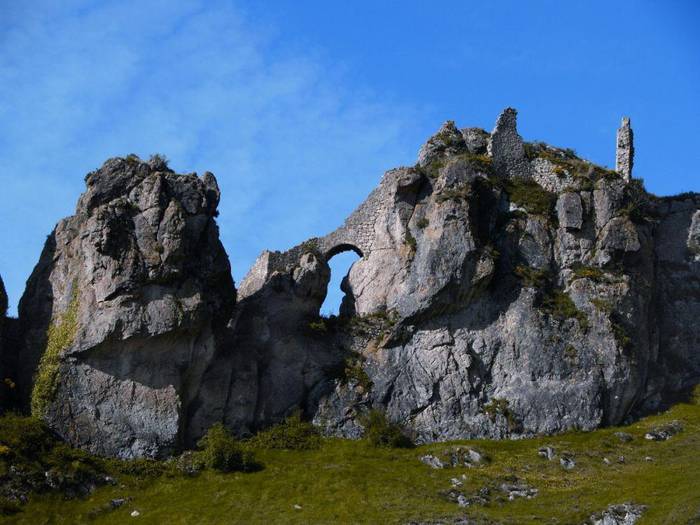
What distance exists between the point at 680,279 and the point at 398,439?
16989 mm

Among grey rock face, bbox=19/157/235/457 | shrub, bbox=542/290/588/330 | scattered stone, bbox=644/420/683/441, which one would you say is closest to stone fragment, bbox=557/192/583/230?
shrub, bbox=542/290/588/330

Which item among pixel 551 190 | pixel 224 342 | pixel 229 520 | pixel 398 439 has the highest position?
pixel 551 190

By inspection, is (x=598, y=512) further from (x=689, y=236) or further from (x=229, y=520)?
(x=689, y=236)

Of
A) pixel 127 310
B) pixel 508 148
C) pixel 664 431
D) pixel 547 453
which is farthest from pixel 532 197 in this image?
pixel 127 310

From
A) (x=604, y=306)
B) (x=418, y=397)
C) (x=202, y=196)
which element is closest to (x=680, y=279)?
(x=604, y=306)

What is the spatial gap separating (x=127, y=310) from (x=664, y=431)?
22386 millimetres

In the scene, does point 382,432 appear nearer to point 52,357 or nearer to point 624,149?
point 52,357

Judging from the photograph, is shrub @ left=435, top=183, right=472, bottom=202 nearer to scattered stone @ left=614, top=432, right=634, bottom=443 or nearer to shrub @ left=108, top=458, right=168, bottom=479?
scattered stone @ left=614, top=432, right=634, bottom=443

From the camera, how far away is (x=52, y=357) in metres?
53.1

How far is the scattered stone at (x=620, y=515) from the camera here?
1769 inches

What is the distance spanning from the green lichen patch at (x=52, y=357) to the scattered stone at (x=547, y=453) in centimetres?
1911

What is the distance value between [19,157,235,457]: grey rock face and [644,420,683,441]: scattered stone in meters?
18.1

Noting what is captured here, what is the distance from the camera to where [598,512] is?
4581 centimetres

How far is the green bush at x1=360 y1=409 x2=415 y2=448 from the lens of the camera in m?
54.1
